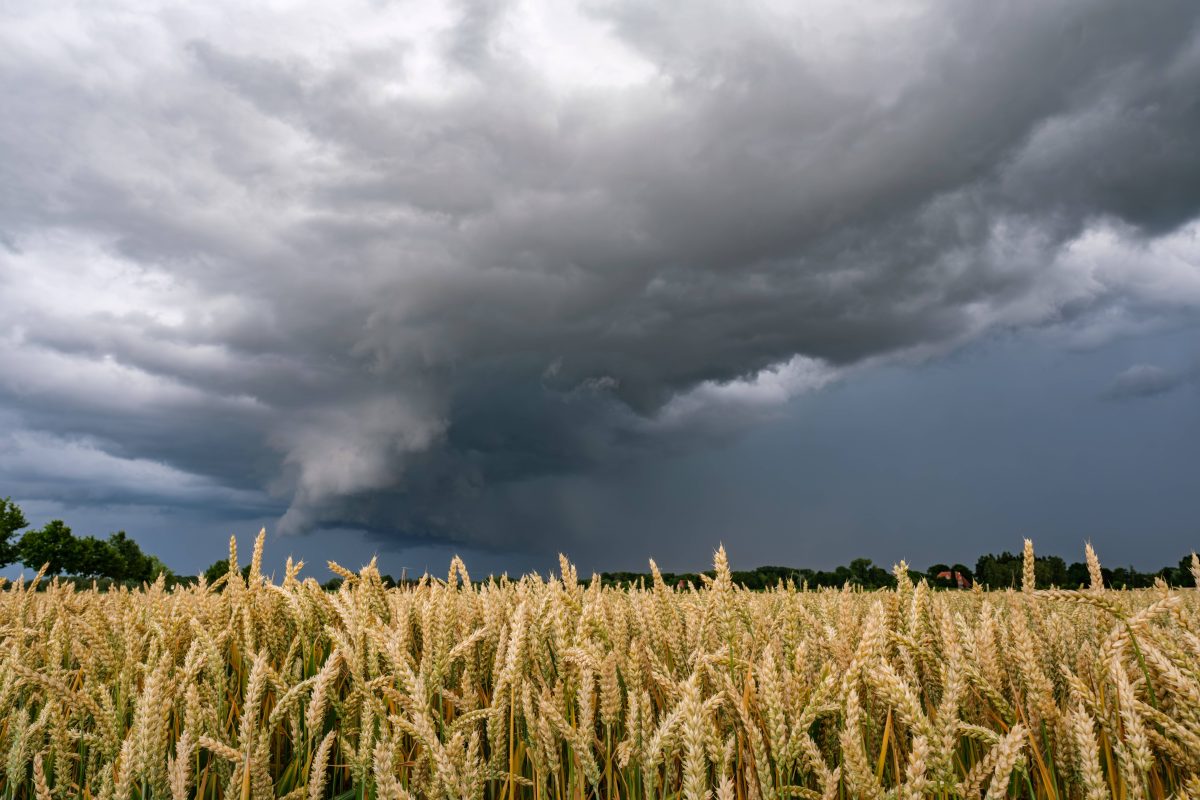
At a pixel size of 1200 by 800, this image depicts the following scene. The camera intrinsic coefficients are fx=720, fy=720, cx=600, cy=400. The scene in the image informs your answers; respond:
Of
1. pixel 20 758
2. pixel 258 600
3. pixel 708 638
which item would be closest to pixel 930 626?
pixel 708 638

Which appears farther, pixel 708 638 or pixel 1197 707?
pixel 708 638

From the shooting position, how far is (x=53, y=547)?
36938mm

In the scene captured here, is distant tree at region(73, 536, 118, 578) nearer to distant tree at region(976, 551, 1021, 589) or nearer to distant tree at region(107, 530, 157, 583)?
distant tree at region(107, 530, 157, 583)

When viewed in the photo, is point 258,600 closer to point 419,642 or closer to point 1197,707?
point 419,642

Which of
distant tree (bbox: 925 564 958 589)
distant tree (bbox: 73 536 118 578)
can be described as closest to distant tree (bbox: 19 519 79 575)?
distant tree (bbox: 73 536 118 578)

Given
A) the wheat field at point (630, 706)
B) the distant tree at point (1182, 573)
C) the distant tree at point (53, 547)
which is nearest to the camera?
the wheat field at point (630, 706)

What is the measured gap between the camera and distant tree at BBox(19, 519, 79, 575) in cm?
3681

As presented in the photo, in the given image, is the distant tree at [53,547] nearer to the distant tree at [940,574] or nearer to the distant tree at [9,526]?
the distant tree at [9,526]

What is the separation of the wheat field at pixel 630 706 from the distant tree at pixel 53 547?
139ft

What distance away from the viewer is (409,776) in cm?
259

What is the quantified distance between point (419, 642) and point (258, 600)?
87 centimetres

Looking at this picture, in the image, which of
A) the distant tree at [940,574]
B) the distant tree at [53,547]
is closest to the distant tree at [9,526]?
the distant tree at [53,547]

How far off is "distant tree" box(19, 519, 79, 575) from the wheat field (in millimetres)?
42487

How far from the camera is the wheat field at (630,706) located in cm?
189
